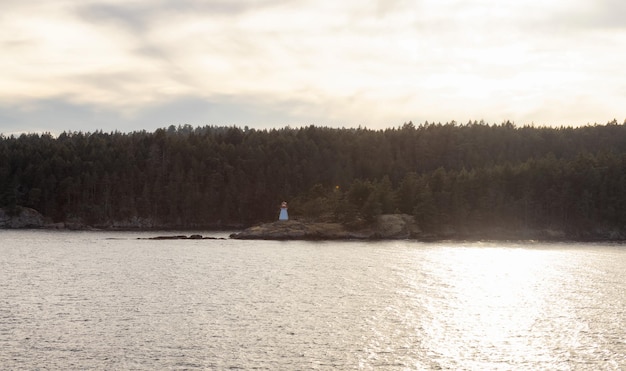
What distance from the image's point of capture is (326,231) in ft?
612

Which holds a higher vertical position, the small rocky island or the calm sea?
the small rocky island

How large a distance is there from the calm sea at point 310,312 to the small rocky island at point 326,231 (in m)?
53.4

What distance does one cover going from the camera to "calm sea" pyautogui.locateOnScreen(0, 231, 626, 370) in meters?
49.8

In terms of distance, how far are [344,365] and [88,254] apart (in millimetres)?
98684

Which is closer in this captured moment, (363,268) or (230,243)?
(363,268)

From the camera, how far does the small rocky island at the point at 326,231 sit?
7264 inches

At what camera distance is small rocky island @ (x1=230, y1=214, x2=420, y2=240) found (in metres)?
184

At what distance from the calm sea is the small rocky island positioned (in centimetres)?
5343

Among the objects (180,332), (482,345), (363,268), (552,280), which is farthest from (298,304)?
(552,280)

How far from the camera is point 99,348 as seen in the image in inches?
2013

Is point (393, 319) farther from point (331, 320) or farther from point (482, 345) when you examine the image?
point (482, 345)

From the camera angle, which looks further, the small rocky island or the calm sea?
the small rocky island

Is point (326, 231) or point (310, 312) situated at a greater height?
point (326, 231)

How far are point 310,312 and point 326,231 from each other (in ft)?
388
